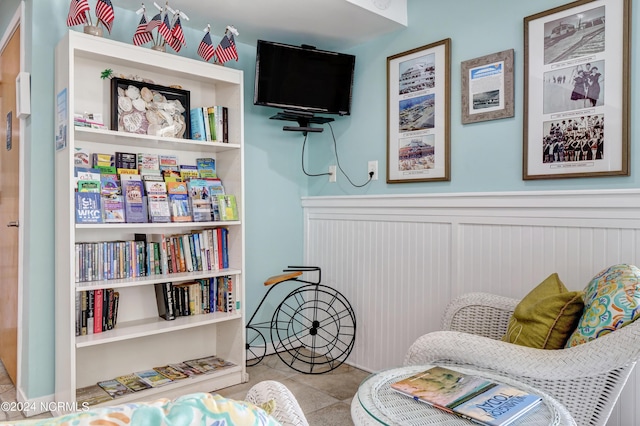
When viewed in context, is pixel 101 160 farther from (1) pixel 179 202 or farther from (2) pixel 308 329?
(2) pixel 308 329

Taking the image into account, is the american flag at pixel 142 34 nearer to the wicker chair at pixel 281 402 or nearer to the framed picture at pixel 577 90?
the framed picture at pixel 577 90

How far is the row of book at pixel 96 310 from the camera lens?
2.29m

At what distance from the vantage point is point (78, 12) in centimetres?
219

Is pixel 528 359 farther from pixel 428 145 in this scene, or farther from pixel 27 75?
pixel 27 75

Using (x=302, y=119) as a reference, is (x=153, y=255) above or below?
below

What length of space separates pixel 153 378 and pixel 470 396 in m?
1.93

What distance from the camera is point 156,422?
584 millimetres

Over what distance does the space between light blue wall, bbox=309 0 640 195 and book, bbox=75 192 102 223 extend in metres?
1.54

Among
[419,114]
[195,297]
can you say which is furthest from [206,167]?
[419,114]

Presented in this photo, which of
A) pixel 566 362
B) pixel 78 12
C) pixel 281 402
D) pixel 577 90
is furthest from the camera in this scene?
pixel 78 12

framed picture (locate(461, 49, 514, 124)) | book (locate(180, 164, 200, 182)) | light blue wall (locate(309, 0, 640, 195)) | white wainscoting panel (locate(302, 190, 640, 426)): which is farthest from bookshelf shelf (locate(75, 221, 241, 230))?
framed picture (locate(461, 49, 514, 124))

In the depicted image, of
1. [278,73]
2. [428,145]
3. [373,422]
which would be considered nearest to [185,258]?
[278,73]

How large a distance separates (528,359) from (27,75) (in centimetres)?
257

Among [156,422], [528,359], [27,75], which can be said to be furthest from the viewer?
[27,75]
